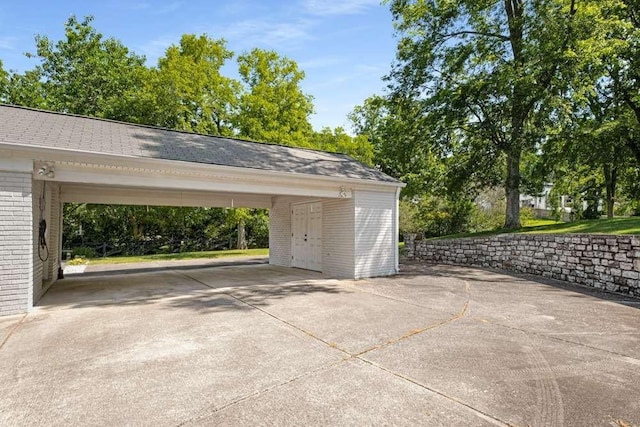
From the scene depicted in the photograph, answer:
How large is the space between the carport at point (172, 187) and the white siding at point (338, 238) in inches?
1.1

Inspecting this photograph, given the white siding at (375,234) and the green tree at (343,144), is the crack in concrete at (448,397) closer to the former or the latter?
the white siding at (375,234)

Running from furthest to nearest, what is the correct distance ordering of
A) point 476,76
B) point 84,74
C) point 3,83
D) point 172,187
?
point 84,74 → point 3,83 → point 476,76 → point 172,187

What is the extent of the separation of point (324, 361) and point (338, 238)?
251 inches

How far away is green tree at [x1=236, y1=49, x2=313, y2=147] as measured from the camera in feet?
64.2

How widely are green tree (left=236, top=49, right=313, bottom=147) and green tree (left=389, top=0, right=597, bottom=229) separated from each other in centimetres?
742

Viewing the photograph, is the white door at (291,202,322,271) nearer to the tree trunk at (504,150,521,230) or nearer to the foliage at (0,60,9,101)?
the tree trunk at (504,150,521,230)

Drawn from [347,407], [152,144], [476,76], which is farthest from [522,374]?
[476,76]

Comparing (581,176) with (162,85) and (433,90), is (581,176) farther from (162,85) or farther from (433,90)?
(162,85)

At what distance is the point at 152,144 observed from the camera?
8008 mm

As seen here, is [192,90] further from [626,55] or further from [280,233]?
[626,55]

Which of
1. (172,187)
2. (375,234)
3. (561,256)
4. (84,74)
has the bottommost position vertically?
(561,256)

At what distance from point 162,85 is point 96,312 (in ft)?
52.5

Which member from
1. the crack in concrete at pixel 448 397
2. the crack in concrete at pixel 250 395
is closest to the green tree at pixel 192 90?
the crack in concrete at pixel 250 395

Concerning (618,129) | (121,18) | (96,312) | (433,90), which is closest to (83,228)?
(121,18)
